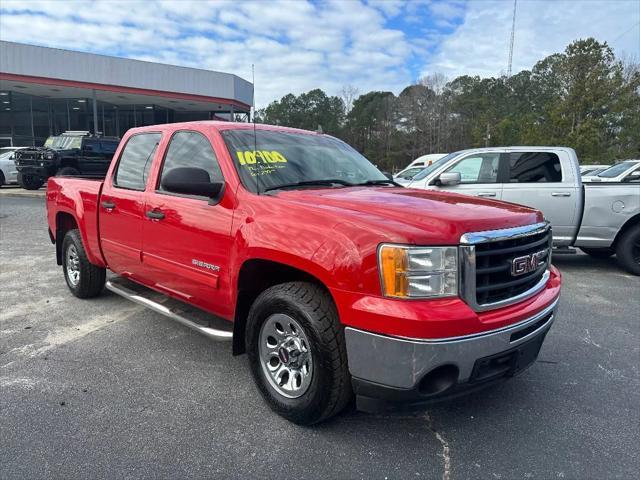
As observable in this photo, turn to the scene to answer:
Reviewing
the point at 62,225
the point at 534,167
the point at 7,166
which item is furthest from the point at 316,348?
the point at 7,166

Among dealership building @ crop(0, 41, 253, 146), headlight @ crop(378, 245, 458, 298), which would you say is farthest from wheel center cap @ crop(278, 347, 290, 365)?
dealership building @ crop(0, 41, 253, 146)

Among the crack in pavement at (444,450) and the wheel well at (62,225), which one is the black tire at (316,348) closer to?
the crack in pavement at (444,450)

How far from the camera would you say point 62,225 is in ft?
18.9

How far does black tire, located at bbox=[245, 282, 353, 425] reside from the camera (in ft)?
8.62

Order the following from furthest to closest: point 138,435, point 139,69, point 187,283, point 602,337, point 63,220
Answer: point 139,69 < point 63,220 < point 602,337 < point 187,283 < point 138,435

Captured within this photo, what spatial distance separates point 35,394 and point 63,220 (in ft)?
9.62

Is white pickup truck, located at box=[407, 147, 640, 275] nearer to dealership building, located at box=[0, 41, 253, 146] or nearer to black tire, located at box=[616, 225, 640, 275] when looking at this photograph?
black tire, located at box=[616, 225, 640, 275]

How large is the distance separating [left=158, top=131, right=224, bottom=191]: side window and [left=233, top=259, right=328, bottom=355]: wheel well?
2.47 feet

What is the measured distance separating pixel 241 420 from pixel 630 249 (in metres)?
6.59

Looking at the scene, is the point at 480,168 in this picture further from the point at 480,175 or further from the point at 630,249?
the point at 630,249

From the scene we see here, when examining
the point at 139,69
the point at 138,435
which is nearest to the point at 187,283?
the point at 138,435

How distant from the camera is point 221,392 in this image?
3377mm

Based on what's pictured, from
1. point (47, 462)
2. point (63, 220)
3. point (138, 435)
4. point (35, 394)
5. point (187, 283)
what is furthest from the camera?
point (63, 220)

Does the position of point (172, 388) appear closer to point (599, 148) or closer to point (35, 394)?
point (35, 394)
